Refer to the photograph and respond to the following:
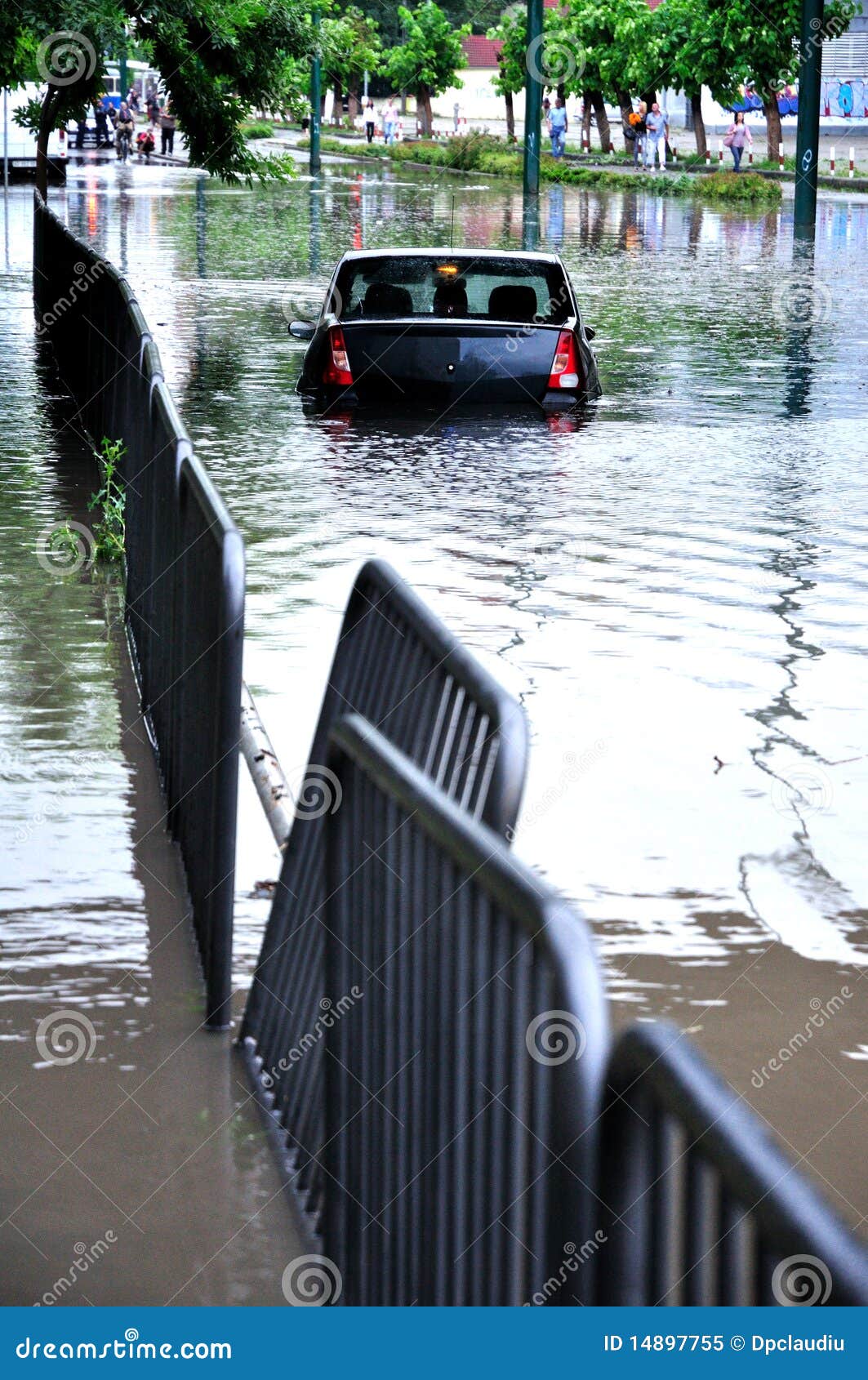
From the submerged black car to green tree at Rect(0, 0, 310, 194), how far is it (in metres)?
3.65

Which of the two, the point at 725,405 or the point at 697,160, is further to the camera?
the point at 697,160

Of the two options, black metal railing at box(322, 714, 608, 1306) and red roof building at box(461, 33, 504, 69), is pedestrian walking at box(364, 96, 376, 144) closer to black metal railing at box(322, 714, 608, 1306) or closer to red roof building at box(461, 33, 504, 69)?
red roof building at box(461, 33, 504, 69)

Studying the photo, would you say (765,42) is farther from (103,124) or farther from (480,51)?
(480,51)

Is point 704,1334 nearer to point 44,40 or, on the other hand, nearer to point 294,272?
point 44,40

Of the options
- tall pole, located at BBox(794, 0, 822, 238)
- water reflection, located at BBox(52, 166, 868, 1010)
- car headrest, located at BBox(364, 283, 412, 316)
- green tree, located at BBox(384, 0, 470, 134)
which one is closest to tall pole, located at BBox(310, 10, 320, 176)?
tall pole, located at BBox(794, 0, 822, 238)

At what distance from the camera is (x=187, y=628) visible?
5098mm

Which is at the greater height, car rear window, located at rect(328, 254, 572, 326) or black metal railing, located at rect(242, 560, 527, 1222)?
car rear window, located at rect(328, 254, 572, 326)

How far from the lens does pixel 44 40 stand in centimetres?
1505

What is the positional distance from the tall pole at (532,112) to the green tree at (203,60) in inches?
835

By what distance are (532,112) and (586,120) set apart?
1399 inches

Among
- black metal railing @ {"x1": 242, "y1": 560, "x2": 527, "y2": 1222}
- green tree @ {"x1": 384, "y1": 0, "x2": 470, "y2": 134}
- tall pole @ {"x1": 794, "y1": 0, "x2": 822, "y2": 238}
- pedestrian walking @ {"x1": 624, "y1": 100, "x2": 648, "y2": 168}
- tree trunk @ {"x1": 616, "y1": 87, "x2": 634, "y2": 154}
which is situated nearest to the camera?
black metal railing @ {"x1": 242, "y1": 560, "x2": 527, "y2": 1222}

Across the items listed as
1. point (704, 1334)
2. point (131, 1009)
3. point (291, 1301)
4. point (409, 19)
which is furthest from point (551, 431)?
point (409, 19)

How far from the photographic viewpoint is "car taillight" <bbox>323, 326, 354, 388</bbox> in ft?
43.0

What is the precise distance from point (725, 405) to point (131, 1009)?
10.7 meters
